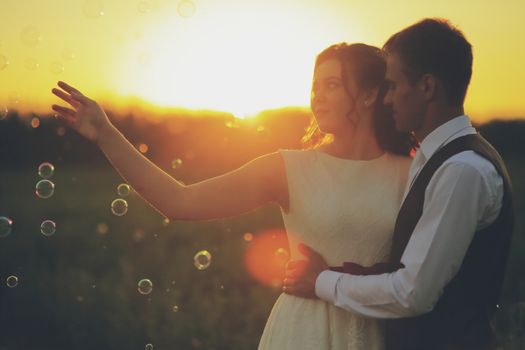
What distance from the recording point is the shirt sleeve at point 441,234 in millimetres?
2848

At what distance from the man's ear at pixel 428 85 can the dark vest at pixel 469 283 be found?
0.20 metres

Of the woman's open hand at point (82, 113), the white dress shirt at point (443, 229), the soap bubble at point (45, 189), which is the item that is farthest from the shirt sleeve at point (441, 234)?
the soap bubble at point (45, 189)

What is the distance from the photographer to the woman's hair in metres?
3.68

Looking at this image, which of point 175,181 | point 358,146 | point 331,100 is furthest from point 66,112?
point 358,146

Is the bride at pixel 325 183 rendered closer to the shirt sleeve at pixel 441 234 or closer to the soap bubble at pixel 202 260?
the shirt sleeve at pixel 441 234

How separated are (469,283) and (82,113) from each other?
1569mm

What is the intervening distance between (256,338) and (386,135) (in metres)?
5.16

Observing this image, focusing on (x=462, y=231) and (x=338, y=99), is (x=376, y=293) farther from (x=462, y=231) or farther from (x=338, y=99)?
(x=338, y=99)

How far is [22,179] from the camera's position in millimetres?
26500

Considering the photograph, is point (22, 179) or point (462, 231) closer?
Result: point (462, 231)

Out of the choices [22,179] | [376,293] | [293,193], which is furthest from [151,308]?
[22,179]

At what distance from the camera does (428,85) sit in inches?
123

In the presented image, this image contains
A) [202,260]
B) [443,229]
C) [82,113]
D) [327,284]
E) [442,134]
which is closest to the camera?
[443,229]

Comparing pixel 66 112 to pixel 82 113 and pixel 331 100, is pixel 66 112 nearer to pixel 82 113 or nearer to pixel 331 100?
pixel 82 113
